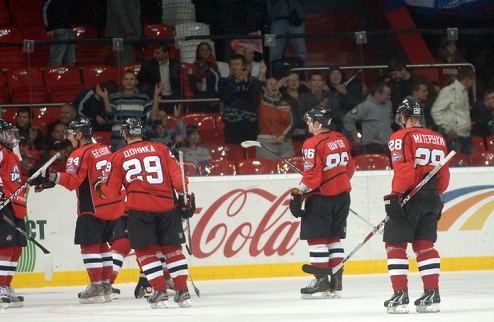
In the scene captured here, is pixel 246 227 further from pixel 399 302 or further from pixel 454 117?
pixel 399 302

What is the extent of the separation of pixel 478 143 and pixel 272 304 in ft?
11.7

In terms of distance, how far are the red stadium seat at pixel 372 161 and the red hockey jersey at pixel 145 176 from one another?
3013 millimetres

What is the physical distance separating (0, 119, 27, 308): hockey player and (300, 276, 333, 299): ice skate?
2.04m

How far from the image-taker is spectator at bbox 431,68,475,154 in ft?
31.9

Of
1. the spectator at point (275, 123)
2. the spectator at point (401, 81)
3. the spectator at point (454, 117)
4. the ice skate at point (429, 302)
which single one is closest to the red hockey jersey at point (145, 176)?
the ice skate at point (429, 302)

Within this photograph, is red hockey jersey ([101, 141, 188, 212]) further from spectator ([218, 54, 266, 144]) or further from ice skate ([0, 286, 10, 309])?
spectator ([218, 54, 266, 144])

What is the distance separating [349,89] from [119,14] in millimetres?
2538

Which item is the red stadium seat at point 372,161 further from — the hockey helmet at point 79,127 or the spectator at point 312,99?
the hockey helmet at point 79,127

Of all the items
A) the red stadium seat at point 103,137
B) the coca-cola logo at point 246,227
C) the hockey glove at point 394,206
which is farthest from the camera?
the red stadium seat at point 103,137

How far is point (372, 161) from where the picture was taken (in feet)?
31.4

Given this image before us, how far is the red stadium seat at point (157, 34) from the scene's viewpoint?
9883 millimetres

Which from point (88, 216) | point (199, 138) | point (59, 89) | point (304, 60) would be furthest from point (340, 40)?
point (88, 216)

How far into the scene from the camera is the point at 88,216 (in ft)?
25.4

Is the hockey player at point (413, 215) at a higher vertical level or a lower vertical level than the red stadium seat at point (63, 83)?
lower
